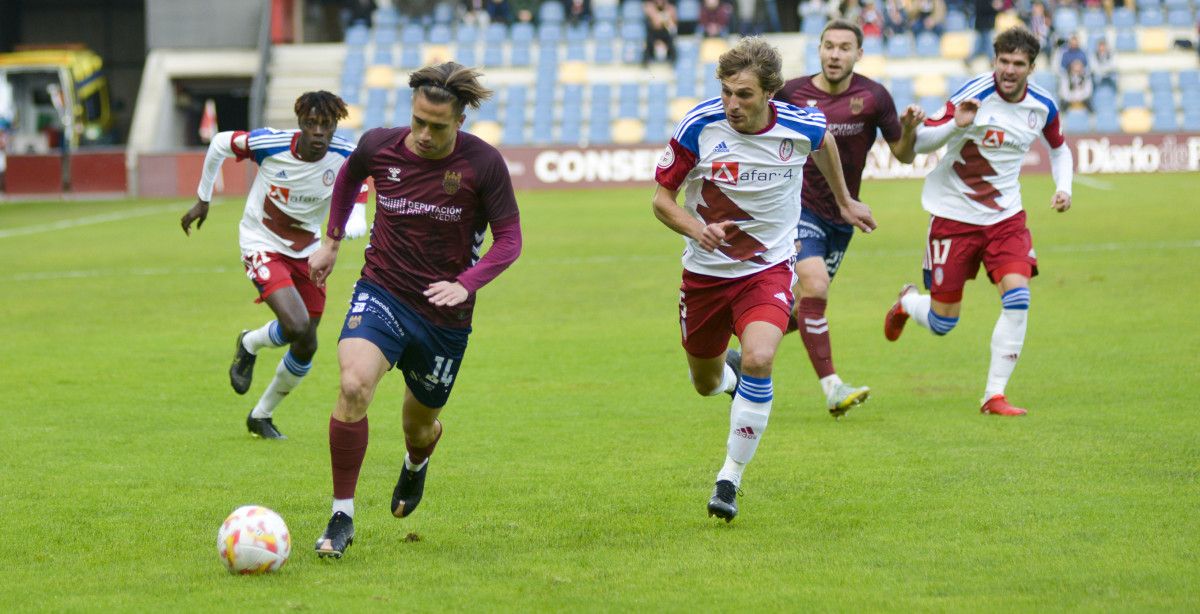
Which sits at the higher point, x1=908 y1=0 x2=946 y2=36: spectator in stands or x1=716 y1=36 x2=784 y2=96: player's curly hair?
x1=716 y1=36 x2=784 y2=96: player's curly hair

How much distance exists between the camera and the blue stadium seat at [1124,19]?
39.8 meters

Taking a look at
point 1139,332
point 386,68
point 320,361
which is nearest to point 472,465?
point 320,361

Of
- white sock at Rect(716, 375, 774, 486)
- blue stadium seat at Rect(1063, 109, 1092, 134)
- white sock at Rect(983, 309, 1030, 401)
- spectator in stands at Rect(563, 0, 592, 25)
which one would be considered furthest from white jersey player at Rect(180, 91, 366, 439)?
spectator in stands at Rect(563, 0, 592, 25)

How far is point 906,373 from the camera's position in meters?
11.8

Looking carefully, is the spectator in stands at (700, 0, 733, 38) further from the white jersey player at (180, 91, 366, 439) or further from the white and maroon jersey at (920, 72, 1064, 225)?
the white jersey player at (180, 91, 366, 439)

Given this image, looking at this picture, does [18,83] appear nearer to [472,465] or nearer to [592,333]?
[592,333]

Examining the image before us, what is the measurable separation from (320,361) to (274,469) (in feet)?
15.7

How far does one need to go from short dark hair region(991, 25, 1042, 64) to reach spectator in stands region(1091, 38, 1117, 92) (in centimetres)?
2829

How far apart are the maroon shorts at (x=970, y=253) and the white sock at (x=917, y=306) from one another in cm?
20

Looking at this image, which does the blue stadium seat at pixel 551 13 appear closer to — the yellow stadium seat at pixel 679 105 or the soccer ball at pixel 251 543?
the yellow stadium seat at pixel 679 105

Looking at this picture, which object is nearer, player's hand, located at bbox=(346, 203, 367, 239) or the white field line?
player's hand, located at bbox=(346, 203, 367, 239)

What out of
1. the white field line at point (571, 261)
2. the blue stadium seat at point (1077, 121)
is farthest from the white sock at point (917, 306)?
the blue stadium seat at point (1077, 121)

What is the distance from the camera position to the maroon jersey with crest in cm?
1012

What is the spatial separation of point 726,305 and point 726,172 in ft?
2.21
